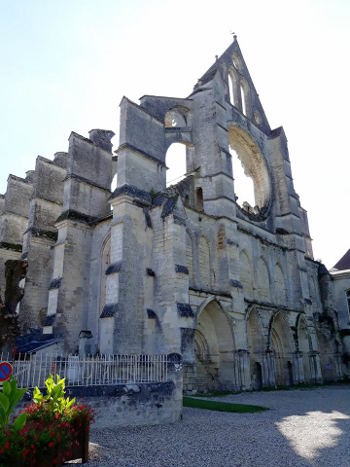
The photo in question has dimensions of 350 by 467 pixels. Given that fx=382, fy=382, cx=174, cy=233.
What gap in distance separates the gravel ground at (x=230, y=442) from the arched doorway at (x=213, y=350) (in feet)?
23.2

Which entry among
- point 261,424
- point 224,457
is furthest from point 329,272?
point 224,457

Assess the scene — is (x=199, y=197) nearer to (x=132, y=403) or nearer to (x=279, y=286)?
(x=279, y=286)

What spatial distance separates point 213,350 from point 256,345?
332 centimetres

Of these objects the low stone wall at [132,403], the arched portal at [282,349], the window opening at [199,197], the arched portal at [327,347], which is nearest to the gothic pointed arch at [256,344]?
the arched portal at [282,349]

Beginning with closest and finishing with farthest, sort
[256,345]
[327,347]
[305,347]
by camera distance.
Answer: [256,345] < [305,347] < [327,347]

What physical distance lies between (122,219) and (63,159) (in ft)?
32.9

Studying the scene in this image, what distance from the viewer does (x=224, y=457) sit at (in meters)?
5.75

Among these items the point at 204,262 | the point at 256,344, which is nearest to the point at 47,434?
the point at 204,262

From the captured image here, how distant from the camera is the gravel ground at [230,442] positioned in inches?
218

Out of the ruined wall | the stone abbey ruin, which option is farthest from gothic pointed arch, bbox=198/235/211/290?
the ruined wall

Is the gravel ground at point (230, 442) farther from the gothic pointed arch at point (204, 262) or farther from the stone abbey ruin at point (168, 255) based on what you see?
the gothic pointed arch at point (204, 262)

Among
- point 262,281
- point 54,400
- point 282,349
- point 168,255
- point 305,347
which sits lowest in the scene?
point 54,400

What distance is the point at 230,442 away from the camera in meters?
6.75

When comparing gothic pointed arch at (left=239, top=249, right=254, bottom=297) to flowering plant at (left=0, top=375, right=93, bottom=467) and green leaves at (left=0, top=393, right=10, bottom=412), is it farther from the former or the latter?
green leaves at (left=0, top=393, right=10, bottom=412)
